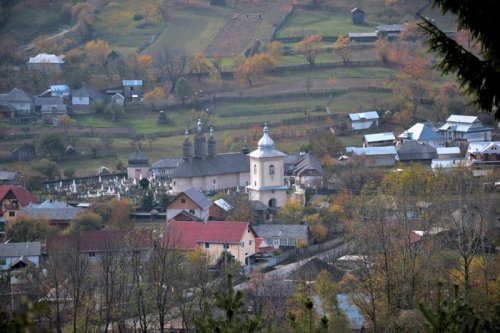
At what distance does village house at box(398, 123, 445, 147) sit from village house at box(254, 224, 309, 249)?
13553 mm

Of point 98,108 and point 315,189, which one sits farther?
point 98,108

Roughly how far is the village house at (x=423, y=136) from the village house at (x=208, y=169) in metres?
7.82

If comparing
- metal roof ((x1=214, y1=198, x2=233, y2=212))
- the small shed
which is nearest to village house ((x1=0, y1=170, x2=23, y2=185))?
metal roof ((x1=214, y1=198, x2=233, y2=212))

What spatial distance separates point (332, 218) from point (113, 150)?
1402 cm

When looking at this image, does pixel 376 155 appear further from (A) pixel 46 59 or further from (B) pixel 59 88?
(A) pixel 46 59

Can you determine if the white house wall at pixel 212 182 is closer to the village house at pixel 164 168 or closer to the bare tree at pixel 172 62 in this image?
the village house at pixel 164 168

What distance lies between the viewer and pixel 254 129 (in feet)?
166

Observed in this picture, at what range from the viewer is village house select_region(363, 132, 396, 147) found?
48.9 meters

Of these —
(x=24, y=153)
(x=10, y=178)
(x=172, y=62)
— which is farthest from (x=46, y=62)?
(x=10, y=178)

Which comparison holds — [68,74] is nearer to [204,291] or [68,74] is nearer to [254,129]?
[254,129]

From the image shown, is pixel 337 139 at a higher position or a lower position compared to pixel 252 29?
lower

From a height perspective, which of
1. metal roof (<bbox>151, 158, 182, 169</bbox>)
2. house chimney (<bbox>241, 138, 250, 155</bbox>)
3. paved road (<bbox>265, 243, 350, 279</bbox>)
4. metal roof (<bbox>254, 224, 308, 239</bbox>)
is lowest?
paved road (<bbox>265, 243, 350, 279</bbox>)

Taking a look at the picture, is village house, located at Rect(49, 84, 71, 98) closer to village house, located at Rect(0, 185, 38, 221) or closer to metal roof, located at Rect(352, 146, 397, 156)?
metal roof, located at Rect(352, 146, 397, 156)

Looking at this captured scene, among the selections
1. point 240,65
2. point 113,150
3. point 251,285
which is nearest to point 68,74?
point 240,65
